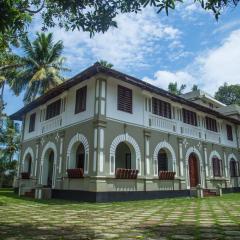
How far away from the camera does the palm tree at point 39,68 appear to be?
25219mm

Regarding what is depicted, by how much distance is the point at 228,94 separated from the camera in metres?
43.5

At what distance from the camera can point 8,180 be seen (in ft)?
106

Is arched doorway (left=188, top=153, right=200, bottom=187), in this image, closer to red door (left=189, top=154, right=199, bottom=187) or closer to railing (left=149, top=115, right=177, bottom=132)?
red door (left=189, top=154, right=199, bottom=187)

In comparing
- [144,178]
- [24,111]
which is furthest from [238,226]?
[24,111]

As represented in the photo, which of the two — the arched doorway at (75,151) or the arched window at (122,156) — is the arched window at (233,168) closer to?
the arched window at (122,156)

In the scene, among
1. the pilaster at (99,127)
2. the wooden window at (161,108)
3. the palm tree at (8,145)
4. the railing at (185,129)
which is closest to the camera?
the pilaster at (99,127)

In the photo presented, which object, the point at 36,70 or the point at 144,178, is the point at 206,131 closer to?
the point at 144,178

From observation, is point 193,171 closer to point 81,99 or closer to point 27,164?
point 81,99

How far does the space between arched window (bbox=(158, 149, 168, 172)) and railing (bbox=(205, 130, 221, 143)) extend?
4.40 metres

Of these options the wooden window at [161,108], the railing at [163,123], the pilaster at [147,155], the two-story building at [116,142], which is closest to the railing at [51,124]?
the two-story building at [116,142]

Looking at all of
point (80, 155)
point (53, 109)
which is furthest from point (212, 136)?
point (53, 109)

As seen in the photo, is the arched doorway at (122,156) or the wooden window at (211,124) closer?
the arched doorway at (122,156)

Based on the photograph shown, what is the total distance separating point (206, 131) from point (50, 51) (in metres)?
15.6

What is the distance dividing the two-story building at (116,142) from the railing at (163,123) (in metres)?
0.05
